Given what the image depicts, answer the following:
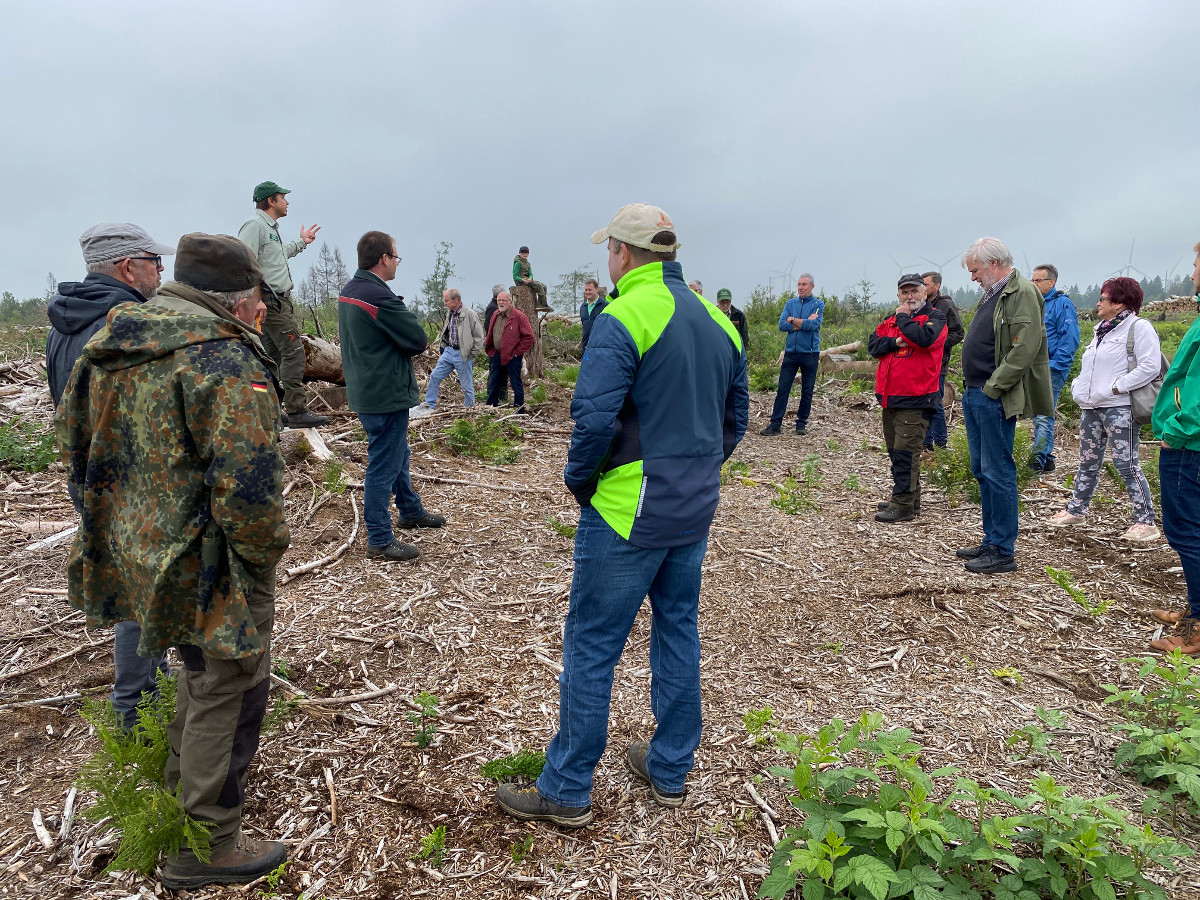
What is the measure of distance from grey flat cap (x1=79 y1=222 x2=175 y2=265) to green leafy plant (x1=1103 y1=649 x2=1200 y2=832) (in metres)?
4.82

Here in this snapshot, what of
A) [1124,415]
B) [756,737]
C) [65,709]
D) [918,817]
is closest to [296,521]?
[65,709]

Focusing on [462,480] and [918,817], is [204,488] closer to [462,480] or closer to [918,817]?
[918,817]

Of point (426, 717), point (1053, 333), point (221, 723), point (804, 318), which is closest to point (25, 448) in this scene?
point (426, 717)

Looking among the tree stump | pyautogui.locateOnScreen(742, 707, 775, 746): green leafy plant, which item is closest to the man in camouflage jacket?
pyautogui.locateOnScreen(742, 707, 775, 746): green leafy plant

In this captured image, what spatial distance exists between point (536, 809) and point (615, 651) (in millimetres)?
779

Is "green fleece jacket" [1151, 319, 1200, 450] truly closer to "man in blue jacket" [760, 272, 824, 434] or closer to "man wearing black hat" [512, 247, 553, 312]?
"man in blue jacket" [760, 272, 824, 434]

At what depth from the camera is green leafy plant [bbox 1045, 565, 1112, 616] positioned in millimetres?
4461

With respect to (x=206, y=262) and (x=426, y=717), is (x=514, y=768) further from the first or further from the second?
(x=206, y=262)

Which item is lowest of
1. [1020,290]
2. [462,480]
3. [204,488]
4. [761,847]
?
[761,847]

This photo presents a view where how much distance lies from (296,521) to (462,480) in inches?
73.4

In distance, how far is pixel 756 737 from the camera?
11.0 feet

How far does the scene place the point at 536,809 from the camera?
2797mm

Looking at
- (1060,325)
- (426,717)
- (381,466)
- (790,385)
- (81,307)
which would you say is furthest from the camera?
(790,385)

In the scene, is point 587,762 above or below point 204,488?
below
